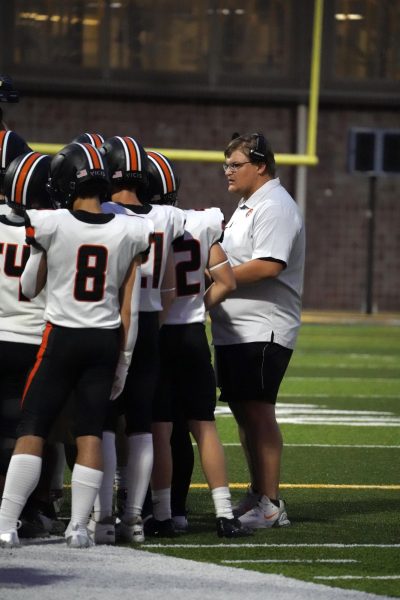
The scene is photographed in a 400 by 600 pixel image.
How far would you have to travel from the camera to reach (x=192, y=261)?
24.1 feet

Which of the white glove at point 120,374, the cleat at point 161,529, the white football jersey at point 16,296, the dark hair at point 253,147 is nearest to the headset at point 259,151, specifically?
the dark hair at point 253,147

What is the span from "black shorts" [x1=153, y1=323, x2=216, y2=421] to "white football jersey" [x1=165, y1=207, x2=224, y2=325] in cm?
6

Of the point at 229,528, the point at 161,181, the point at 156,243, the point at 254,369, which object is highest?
the point at 161,181

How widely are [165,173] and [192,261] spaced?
408 mm

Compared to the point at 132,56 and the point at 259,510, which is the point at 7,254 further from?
the point at 132,56

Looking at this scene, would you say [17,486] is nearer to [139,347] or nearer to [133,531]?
[133,531]

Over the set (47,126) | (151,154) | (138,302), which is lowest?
(47,126)

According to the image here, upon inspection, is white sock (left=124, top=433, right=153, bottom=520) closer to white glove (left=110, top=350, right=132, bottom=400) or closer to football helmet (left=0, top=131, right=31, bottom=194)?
white glove (left=110, top=350, right=132, bottom=400)

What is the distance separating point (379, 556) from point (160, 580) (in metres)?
1.12

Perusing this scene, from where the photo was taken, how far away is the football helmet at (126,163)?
7.16 meters

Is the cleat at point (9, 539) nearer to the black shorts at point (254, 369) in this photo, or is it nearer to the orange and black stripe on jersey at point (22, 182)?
the orange and black stripe on jersey at point (22, 182)

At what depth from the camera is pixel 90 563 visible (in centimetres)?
639

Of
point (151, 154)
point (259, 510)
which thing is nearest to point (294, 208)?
point (151, 154)

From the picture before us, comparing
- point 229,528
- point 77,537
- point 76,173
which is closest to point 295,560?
point 229,528
